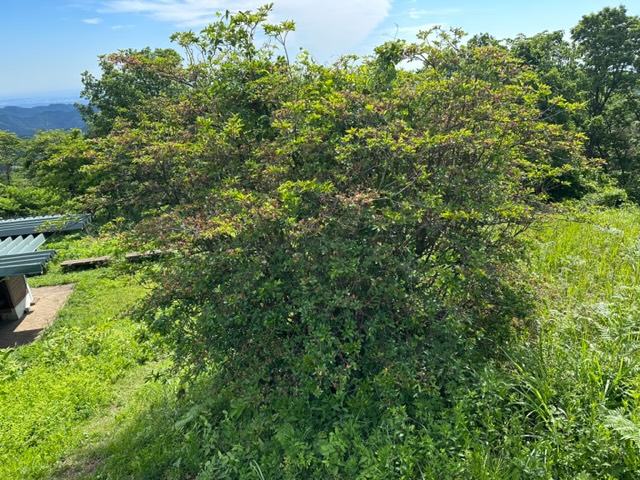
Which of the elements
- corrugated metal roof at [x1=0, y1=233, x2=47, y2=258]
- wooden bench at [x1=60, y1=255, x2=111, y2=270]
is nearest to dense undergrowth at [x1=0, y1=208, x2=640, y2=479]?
corrugated metal roof at [x1=0, y1=233, x2=47, y2=258]

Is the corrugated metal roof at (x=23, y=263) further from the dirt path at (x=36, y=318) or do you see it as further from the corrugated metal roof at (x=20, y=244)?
the dirt path at (x=36, y=318)

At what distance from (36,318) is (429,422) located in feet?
29.8

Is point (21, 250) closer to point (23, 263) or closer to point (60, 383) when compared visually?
point (23, 263)

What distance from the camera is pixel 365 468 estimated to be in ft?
7.06

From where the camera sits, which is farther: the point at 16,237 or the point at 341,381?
the point at 16,237

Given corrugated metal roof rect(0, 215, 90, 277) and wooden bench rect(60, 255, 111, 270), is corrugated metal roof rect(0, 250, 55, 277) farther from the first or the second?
wooden bench rect(60, 255, 111, 270)

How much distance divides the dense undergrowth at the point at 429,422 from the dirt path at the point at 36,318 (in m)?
4.28

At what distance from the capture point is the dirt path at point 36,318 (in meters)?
7.50

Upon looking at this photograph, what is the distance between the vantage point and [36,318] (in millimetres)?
8438

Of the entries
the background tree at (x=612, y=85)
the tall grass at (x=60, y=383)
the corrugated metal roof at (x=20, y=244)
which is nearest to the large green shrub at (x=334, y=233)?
the tall grass at (x=60, y=383)

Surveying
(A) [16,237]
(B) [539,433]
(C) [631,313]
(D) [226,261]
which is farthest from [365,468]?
(A) [16,237]

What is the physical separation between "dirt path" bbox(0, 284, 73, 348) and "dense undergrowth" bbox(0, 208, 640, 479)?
428 centimetres

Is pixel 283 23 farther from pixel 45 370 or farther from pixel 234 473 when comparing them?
pixel 45 370

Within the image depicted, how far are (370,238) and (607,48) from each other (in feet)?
74.7
